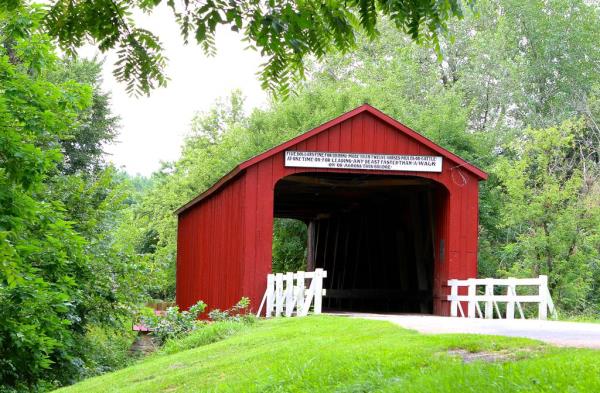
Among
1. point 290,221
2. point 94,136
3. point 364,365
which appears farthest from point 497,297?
point 94,136

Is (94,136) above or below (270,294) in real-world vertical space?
above

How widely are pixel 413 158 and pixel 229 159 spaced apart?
46.3ft

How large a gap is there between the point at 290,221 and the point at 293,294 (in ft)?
45.2

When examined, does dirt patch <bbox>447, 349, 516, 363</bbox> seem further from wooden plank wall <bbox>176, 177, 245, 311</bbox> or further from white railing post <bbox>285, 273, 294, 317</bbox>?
wooden plank wall <bbox>176, 177, 245, 311</bbox>

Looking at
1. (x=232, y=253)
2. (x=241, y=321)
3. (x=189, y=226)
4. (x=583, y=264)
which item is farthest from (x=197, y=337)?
(x=583, y=264)

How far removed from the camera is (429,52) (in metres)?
36.8

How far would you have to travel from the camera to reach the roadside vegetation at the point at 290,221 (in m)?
8.28

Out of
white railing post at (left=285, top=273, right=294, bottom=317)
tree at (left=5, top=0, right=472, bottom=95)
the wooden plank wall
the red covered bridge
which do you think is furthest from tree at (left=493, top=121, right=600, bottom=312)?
tree at (left=5, top=0, right=472, bottom=95)

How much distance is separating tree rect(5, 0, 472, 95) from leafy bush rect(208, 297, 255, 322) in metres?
10.2

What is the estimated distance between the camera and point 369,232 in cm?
2314

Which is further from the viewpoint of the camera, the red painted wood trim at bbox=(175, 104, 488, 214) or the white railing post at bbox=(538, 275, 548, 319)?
the red painted wood trim at bbox=(175, 104, 488, 214)

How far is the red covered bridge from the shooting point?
50.5 feet

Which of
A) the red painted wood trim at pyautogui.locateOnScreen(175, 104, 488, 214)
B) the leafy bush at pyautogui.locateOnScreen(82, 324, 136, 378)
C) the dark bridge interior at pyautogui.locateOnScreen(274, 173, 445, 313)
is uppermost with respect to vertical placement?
the red painted wood trim at pyautogui.locateOnScreen(175, 104, 488, 214)

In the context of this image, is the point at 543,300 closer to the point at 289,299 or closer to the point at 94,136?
the point at 289,299
